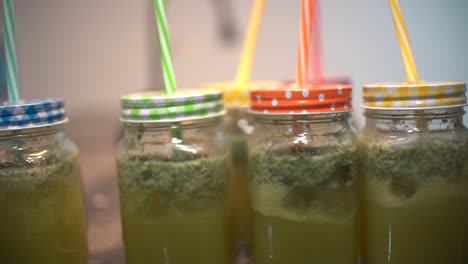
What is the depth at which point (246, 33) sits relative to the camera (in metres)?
1.09

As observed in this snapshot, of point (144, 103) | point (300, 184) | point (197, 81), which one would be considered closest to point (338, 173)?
point (300, 184)

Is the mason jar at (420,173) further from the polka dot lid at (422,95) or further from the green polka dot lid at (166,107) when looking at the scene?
the green polka dot lid at (166,107)

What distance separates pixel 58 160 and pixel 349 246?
0.50m

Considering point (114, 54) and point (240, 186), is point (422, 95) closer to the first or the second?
point (240, 186)

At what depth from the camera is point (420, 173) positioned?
64 centimetres

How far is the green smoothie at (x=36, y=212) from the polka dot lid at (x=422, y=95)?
0.54m

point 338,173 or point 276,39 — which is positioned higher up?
point 276,39

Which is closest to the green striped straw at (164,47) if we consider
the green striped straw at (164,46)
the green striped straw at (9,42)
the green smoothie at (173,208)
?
the green striped straw at (164,46)

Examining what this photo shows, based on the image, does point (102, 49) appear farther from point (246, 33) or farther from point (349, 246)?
point (349, 246)

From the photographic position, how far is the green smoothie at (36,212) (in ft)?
2.23

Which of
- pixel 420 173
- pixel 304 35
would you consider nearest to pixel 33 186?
pixel 304 35

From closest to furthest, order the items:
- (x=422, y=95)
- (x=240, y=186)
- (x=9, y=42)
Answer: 1. (x=422, y=95)
2. (x=9, y=42)
3. (x=240, y=186)

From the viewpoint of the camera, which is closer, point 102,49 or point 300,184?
point 300,184

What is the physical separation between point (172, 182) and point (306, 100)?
24 cm
